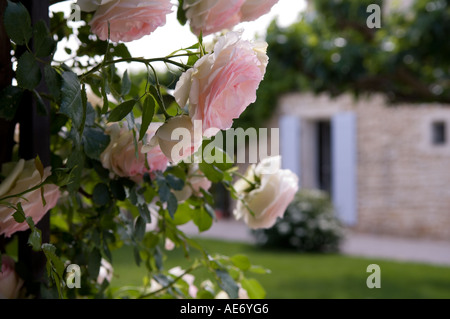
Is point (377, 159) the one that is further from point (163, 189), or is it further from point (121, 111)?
point (121, 111)

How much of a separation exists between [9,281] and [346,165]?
28.5 feet

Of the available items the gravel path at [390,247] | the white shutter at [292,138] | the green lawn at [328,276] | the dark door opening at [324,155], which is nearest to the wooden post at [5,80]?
the green lawn at [328,276]

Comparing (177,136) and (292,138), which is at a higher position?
(177,136)

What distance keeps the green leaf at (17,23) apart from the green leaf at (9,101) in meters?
0.06

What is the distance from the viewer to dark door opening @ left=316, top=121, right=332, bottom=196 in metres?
10.1

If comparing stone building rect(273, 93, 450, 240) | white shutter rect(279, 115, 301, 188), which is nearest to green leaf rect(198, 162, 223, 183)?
stone building rect(273, 93, 450, 240)

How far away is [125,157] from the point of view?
677mm

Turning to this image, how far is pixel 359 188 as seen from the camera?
903 cm

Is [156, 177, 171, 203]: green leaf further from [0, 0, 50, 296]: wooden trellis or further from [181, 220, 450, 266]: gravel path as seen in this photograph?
[181, 220, 450, 266]: gravel path

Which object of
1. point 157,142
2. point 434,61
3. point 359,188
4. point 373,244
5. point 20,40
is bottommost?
point 373,244

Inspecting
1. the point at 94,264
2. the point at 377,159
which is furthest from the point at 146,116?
the point at 377,159

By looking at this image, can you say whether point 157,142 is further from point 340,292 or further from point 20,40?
point 340,292

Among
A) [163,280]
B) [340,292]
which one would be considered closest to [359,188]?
[340,292]
